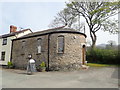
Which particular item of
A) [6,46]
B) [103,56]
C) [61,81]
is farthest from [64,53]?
[6,46]

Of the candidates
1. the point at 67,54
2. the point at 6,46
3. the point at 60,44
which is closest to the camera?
the point at 67,54

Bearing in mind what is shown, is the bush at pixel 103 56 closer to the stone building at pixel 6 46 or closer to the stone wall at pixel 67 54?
the stone wall at pixel 67 54

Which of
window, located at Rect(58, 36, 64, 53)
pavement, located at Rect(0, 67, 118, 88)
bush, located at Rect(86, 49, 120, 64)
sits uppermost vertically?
window, located at Rect(58, 36, 64, 53)

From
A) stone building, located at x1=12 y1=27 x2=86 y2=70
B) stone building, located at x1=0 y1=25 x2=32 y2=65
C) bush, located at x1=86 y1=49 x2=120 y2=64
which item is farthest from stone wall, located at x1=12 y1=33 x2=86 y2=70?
bush, located at x1=86 y1=49 x2=120 y2=64

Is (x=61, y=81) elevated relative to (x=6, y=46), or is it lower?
lower

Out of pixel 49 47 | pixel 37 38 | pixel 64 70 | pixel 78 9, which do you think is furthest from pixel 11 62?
pixel 78 9

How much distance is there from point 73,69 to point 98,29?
15.3 m

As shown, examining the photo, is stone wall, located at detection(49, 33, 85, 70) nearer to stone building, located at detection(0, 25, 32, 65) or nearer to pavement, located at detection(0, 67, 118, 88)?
pavement, located at detection(0, 67, 118, 88)

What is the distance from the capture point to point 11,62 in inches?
756

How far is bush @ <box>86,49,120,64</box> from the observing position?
1944cm

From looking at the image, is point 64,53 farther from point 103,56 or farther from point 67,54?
point 103,56

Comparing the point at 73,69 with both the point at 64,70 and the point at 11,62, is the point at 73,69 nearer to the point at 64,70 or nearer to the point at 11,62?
the point at 64,70

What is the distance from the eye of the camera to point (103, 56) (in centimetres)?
2050

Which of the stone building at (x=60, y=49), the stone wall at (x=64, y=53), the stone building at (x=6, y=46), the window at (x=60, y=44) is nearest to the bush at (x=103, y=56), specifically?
the stone building at (x=60, y=49)
